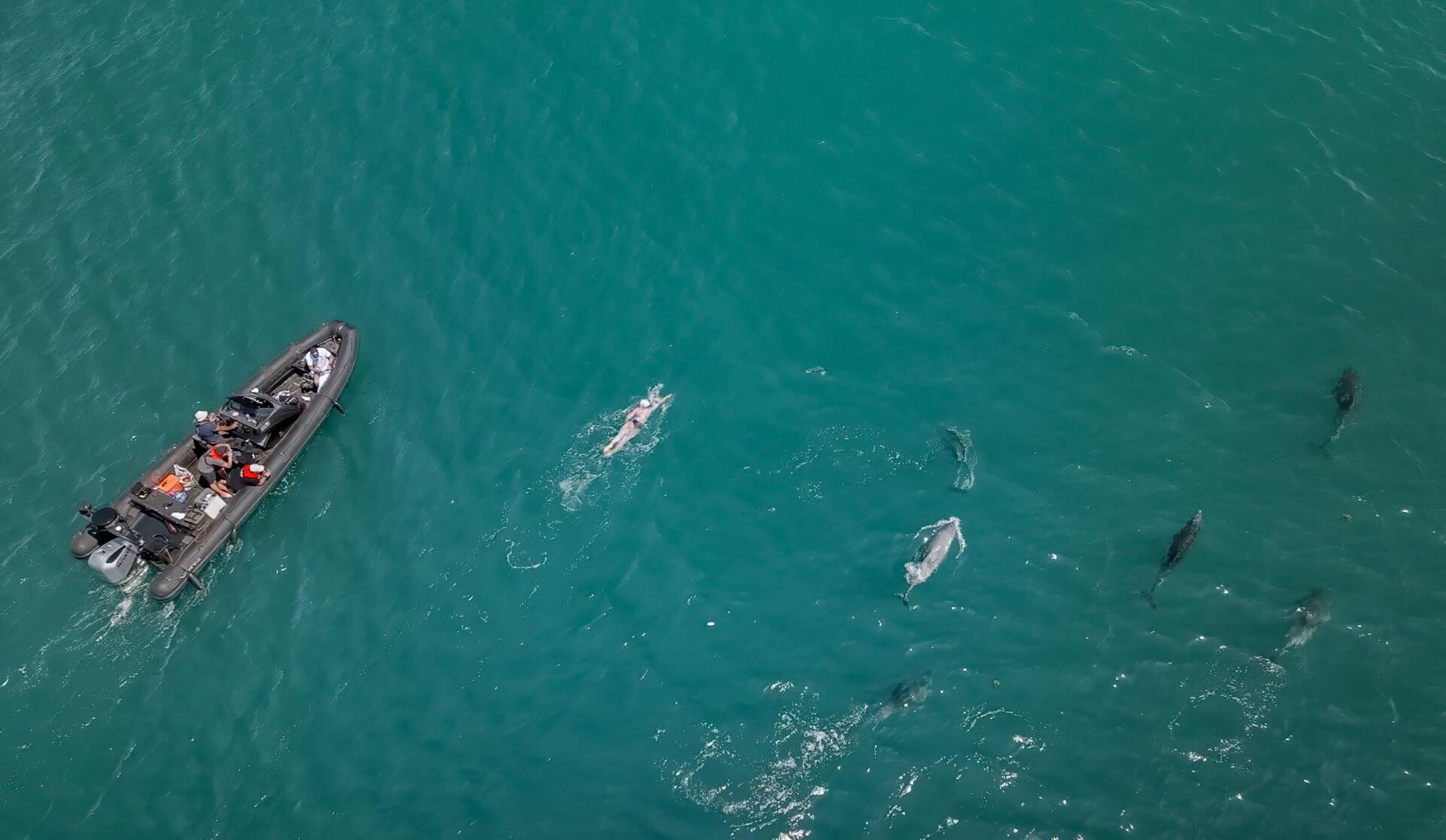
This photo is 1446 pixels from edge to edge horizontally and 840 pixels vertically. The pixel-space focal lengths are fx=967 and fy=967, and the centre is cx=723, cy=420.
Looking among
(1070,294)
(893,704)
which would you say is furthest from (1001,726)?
(1070,294)

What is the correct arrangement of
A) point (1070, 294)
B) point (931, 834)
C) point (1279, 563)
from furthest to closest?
point (1070, 294) → point (1279, 563) → point (931, 834)

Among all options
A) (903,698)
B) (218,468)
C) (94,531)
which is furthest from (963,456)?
(94,531)

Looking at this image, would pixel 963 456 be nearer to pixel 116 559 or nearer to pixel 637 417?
pixel 637 417

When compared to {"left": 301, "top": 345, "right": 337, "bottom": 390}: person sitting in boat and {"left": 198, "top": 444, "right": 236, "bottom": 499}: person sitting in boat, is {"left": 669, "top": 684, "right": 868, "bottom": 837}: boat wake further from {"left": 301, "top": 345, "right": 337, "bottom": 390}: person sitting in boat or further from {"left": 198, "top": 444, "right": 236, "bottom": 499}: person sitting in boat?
{"left": 301, "top": 345, "right": 337, "bottom": 390}: person sitting in boat

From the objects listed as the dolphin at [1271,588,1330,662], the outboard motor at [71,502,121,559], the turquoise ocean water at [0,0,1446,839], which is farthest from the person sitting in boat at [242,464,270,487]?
the dolphin at [1271,588,1330,662]

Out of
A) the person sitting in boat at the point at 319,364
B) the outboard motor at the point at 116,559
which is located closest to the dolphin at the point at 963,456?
the person sitting in boat at the point at 319,364

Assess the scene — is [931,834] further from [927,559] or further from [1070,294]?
[1070,294]

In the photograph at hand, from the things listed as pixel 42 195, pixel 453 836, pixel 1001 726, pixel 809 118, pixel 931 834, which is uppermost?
pixel 809 118
